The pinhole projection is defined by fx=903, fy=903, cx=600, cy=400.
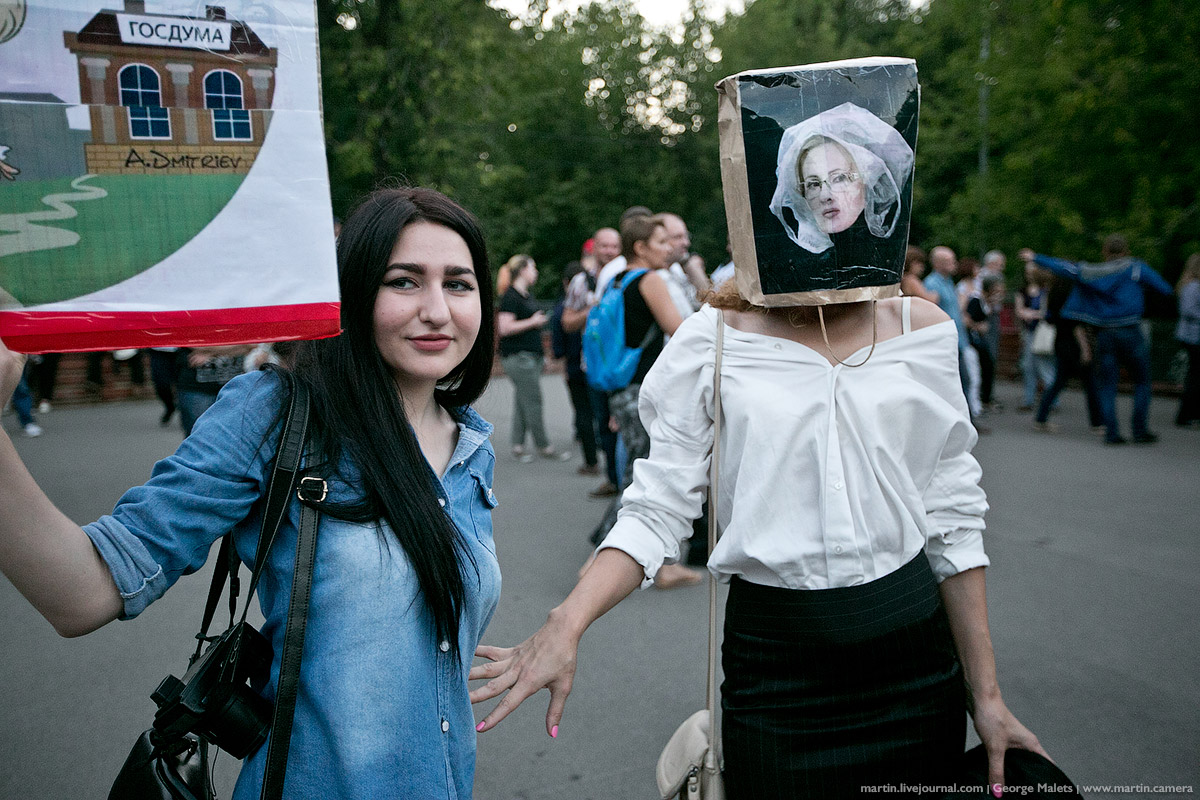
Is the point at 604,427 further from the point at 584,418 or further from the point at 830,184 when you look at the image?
the point at 830,184

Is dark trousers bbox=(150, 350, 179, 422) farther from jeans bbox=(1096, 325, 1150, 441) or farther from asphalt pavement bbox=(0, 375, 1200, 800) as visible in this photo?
jeans bbox=(1096, 325, 1150, 441)

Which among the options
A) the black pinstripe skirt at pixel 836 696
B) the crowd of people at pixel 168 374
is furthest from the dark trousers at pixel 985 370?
the black pinstripe skirt at pixel 836 696

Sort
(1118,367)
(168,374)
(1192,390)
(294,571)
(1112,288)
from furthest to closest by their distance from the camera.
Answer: (168,374) < (1192,390) < (1118,367) < (1112,288) < (294,571)

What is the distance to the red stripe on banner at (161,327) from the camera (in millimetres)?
1153

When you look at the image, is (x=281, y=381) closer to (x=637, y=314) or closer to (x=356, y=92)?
(x=637, y=314)

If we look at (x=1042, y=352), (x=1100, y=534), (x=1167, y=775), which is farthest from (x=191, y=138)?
(x=1042, y=352)

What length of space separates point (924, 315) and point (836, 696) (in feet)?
2.75

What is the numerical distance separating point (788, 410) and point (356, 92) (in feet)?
52.6

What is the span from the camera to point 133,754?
1.52 metres

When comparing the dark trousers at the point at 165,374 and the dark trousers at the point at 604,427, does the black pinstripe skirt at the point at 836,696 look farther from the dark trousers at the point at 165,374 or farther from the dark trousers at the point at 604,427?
the dark trousers at the point at 165,374

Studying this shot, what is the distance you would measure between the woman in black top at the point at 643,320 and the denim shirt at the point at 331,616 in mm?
3473

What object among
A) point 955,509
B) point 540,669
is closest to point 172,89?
point 540,669

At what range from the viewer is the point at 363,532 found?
157cm

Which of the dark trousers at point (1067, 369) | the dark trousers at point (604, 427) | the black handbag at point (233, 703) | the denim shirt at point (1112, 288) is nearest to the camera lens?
the black handbag at point (233, 703)
